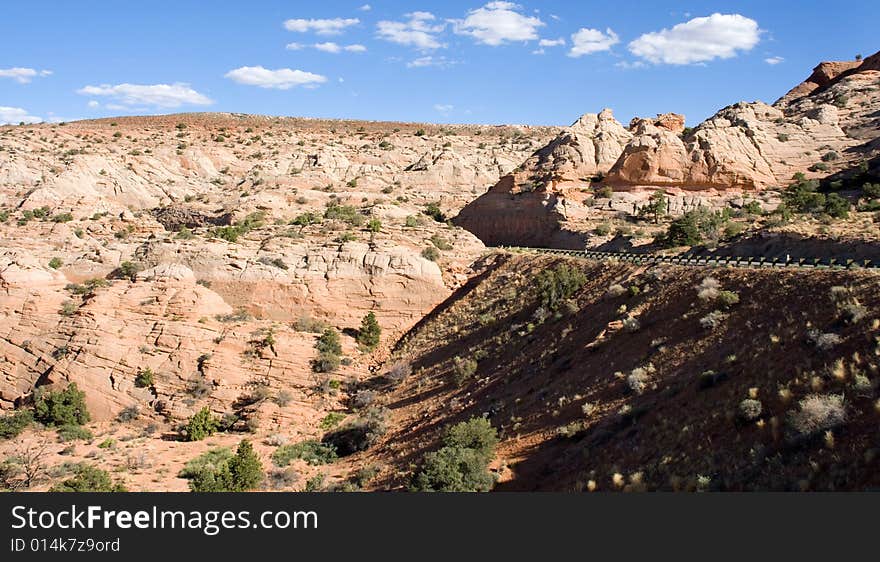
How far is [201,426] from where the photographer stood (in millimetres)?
23297

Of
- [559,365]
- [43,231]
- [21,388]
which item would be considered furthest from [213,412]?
[43,231]

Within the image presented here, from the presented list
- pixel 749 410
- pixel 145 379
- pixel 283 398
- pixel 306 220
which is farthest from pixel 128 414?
pixel 749 410

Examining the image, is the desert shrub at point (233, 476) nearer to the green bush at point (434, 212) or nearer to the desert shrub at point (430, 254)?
the desert shrub at point (430, 254)

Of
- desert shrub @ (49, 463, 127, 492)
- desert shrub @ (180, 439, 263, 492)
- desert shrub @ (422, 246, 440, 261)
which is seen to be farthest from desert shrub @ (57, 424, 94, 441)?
desert shrub @ (422, 246, 440, 261)

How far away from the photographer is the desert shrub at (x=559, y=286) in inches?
1088

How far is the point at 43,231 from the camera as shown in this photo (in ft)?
118

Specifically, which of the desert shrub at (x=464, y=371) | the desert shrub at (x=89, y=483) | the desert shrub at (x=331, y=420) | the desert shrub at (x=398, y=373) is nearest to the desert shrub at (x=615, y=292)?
the desert shrub at (x=464, y=371)

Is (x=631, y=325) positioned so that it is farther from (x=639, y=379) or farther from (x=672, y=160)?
(x=672, y=160)

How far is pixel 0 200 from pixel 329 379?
3371 cm

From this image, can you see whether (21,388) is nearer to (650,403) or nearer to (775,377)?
(650,403)

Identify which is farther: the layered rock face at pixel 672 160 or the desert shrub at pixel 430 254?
the layered rock face at pixel 672 160

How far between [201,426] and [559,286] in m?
15.4

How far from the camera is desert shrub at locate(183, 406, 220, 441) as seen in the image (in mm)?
23122

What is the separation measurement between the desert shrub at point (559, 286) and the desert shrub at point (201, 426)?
46.4 feet
